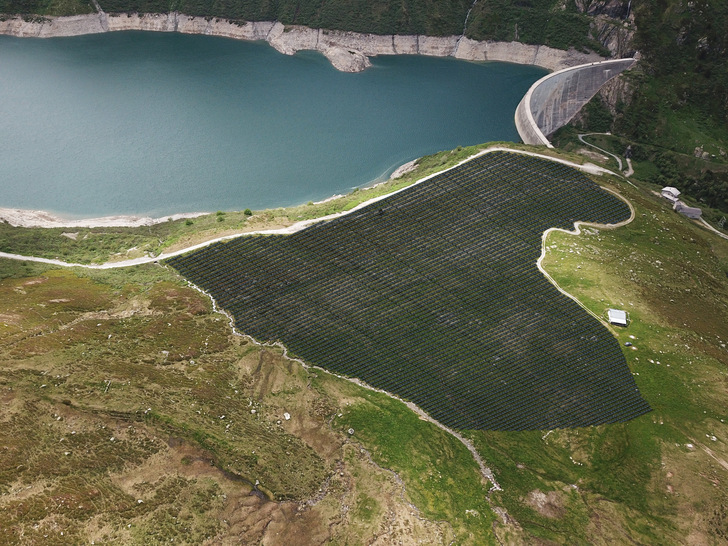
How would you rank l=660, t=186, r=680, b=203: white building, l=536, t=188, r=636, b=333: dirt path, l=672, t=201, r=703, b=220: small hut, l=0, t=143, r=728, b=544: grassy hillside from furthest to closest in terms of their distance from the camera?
l=660, t=186, r=680, b=203: white building
l=672, t=201, r=703, b=220: small hut
l=536, t=188, r=636, b=333: dirt path
l=0, t=143, r=728, b=544: grassy hillside

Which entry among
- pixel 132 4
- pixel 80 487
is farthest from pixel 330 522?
pixel 132 4

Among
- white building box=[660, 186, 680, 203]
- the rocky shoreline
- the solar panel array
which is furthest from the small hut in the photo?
the rocky shoreline

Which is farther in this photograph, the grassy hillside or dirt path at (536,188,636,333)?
dirt path at (536,188,636,333)

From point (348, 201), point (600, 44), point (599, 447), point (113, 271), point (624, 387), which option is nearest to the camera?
point (599, 447)

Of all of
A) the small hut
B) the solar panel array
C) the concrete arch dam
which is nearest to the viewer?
the solar panel array

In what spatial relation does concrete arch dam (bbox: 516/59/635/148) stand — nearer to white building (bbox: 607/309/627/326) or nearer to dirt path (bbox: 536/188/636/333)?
dirt path (bbox: 536/188/636/333)

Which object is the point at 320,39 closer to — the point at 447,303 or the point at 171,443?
the point at 447,303

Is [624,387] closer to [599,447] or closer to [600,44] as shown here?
[599,447]
